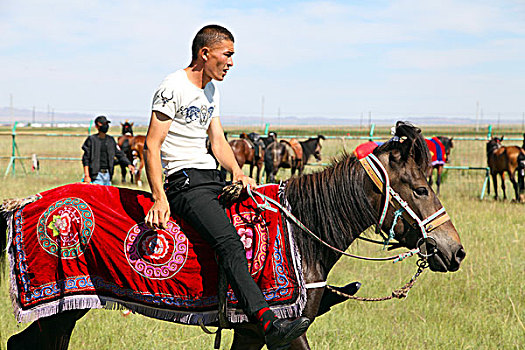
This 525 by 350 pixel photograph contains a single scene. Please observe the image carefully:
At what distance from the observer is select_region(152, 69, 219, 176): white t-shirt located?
330 centimetres

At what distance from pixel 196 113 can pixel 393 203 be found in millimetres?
1377

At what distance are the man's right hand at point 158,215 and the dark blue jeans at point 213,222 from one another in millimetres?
134

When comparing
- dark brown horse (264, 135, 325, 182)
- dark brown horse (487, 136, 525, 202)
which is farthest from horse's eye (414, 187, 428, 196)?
dark brown horse (264, 135, 325, 182)

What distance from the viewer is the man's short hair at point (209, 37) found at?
3398mm

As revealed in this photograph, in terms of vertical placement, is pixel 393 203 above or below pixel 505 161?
above

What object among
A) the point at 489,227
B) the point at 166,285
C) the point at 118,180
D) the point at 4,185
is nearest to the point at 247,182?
the point at 166,285

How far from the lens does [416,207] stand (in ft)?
11.5

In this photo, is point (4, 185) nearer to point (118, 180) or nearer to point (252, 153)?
point (118, 180)

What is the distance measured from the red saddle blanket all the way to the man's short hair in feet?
3.31

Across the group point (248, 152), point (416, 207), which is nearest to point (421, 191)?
point (416, 207)

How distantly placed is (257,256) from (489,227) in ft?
27.5

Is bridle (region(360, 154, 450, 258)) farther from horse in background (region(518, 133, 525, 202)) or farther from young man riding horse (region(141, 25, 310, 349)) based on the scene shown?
horse in background (region(518, 133, 525, 202))

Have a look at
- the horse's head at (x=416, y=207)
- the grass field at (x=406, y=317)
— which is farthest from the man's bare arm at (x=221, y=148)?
the horse's head at (x=416, y=207)

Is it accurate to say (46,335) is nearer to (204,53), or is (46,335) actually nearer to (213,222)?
(213,222)
